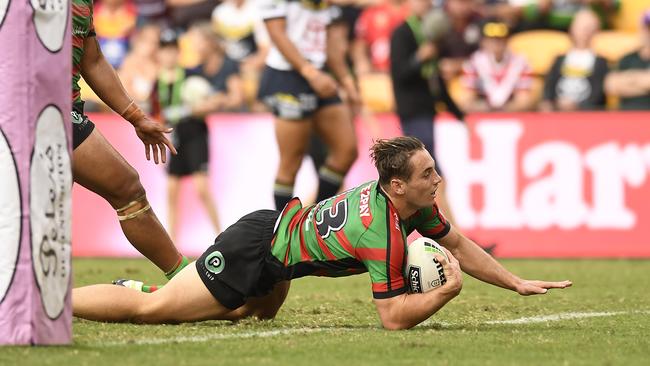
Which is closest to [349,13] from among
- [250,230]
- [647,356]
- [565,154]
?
[565,154]

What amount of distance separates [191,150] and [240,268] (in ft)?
26.3

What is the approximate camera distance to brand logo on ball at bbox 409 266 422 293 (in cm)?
670

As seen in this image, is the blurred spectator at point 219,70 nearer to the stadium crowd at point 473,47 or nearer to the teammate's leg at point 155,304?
the stadium crowd at point 473,47

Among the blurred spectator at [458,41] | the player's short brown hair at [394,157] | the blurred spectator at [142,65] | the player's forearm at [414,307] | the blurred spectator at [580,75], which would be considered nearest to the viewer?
the player's forearm at [414,307]

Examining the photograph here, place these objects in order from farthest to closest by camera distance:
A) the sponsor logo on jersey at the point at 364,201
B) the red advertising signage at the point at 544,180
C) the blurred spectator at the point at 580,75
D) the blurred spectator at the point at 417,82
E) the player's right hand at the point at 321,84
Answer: the blurred spectator at the point at 580,75 → the red advertising signage at the point at 544,180 → the blurred spectator at the point at 417,82 → the player's right hand at the point at 321,84 → the sponsor logo on jersey at the point at 364,201

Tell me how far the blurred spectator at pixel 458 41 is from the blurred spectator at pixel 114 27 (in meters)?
4.58

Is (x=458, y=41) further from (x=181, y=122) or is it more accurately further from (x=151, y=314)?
(x=151, y=314)

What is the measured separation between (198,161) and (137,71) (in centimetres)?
300

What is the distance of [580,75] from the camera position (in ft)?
52.3

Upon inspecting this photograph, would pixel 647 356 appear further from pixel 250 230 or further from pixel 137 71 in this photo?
pixel 137 71

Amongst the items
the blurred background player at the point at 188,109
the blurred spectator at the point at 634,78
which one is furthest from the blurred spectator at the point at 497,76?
the blurred background player at the point at 188,109

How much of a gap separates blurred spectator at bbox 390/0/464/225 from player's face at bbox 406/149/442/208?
244 inches

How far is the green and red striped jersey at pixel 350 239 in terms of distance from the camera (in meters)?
6.59

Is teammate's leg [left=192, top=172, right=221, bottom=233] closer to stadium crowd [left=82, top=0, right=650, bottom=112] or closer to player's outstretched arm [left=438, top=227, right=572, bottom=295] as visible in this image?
stadium crowd [left=82, top=0, right=650, bottom=112]
